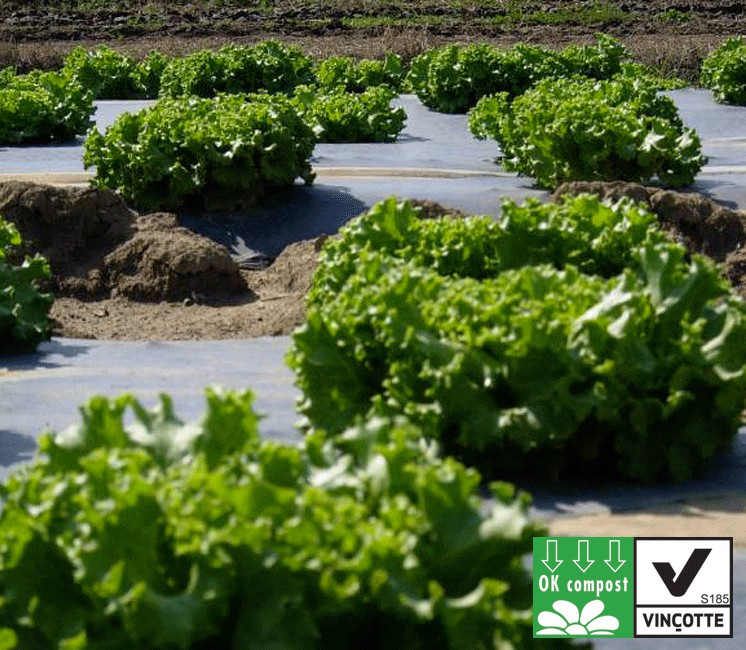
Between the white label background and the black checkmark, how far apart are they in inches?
0.4

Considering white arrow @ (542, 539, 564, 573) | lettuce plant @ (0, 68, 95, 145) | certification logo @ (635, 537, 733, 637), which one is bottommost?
lettuce plant @ (0, 68, 95, 145)

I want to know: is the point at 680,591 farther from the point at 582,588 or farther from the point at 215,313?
the point at 215,313

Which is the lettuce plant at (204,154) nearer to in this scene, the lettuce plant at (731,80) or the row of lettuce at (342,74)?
the row of lettuce at (342,74)

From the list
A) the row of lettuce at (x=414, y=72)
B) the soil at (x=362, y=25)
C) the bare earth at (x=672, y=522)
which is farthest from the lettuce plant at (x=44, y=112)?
the bare earth at (x=672, y=522)

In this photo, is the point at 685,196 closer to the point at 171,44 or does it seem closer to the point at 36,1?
the point at 171,44

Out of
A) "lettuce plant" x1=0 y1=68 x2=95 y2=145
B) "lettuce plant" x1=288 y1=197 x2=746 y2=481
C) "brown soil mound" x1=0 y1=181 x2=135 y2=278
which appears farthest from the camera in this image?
"lettuce plant" x1=0 y1=68 x2=95 y2=145

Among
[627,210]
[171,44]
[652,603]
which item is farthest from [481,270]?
[171,44]

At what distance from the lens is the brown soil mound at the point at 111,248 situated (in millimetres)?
11562

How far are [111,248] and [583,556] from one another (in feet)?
26.9

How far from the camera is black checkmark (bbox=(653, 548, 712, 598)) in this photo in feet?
15.3

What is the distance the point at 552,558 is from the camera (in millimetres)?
4418

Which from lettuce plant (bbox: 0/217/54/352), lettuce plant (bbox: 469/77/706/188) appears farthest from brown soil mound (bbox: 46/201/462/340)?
lettuce plant (bbox: 469/77/706/188)

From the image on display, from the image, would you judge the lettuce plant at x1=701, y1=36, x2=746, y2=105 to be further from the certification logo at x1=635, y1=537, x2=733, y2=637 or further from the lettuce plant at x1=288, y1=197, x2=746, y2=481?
the certification logo at x1=635, y1=537, x2=733, y2=637

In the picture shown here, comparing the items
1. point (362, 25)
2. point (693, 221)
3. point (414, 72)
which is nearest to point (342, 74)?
point (414, 72)
